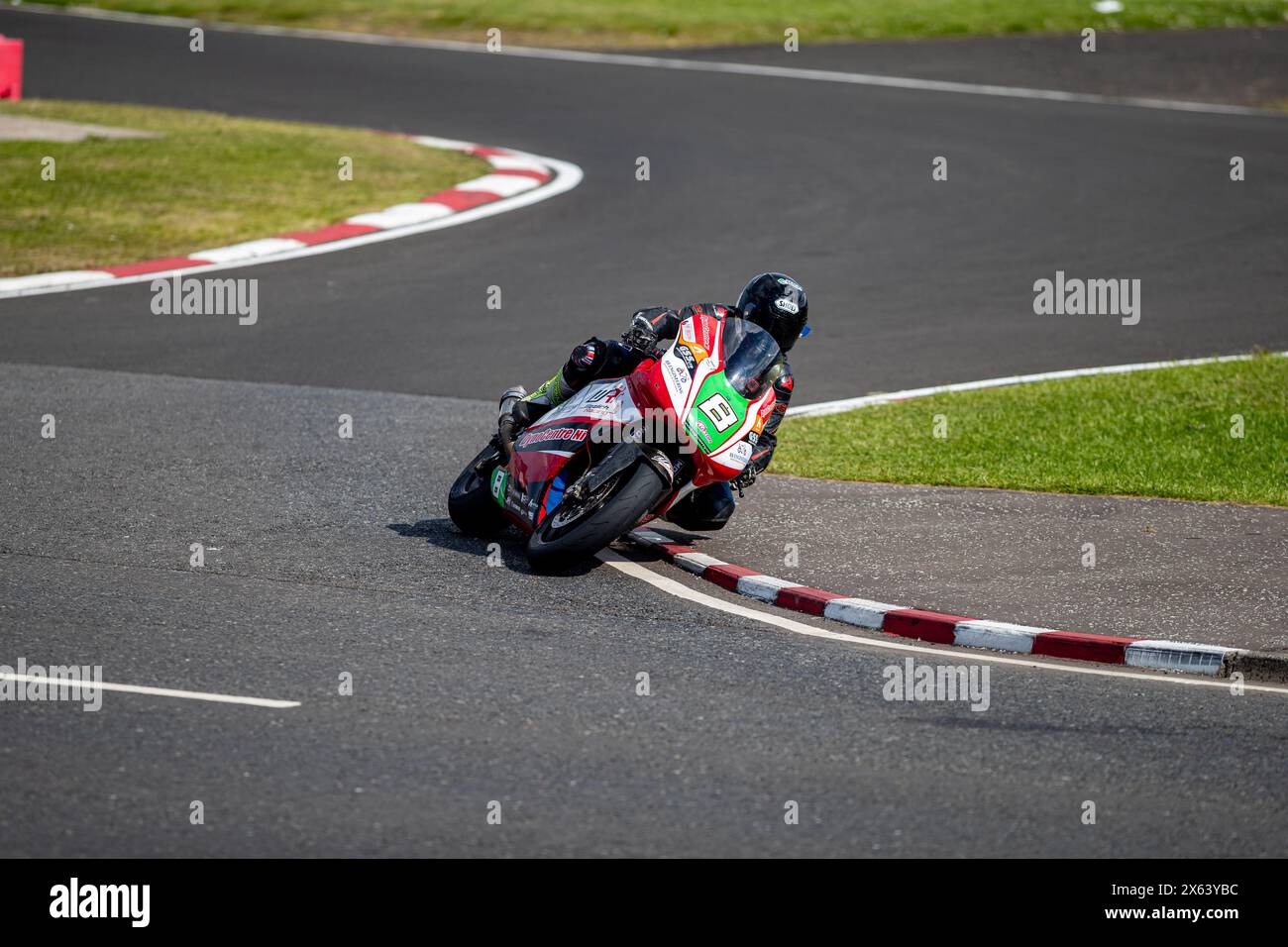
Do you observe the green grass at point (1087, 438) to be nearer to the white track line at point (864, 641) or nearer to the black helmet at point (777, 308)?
the black helmet at point (777, 308)

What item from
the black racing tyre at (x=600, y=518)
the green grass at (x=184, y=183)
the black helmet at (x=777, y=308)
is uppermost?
the green grass at (x=184, y=183)

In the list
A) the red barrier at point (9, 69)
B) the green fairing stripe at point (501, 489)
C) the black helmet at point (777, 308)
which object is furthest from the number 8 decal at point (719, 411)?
the red barrier at point (9, 69)

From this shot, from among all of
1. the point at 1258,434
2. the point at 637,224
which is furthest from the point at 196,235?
the point at 1258,434

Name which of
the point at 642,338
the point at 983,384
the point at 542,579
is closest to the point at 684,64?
the point at 983,384

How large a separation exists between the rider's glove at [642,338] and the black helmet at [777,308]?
627 millimetres

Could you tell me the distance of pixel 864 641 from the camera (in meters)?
8.48

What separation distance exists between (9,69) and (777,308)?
17.4m

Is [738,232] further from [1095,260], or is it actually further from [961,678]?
[961,678]

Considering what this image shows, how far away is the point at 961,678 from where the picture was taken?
781cm

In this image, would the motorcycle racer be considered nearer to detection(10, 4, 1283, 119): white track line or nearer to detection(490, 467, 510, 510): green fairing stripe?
detection(490, 467, 510, 510): green fairing stripe

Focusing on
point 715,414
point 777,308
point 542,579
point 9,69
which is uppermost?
point 9,69

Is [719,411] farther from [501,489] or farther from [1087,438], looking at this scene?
[1087,438]

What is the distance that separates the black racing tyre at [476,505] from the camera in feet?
32.3
